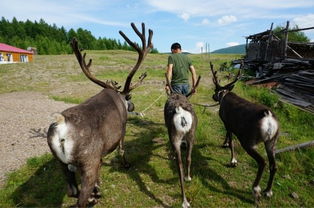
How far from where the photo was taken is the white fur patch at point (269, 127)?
4.51 metres

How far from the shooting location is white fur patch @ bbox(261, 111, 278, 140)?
14.8 feet

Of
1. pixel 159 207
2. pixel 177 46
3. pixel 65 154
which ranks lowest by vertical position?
pixel 159 207

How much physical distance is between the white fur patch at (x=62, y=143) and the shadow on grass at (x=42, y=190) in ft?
6.39

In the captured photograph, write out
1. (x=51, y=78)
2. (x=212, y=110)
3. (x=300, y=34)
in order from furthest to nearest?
1. (x=300, y=34)
2. (x=51, y=78)
3. (x=212, y=110)

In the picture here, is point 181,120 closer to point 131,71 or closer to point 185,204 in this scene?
point 185,204

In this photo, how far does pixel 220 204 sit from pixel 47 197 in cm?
353

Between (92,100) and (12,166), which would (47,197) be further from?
(92,100)

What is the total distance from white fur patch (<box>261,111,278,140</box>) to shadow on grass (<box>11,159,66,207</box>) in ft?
13.9

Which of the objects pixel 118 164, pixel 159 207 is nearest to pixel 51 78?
pixel 118 164

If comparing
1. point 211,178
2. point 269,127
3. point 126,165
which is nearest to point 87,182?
point 126,165

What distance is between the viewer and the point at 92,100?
452 cm

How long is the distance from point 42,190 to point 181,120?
336 centimetres

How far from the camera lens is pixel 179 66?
7.60 metres

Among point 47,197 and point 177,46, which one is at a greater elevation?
point 177,46
